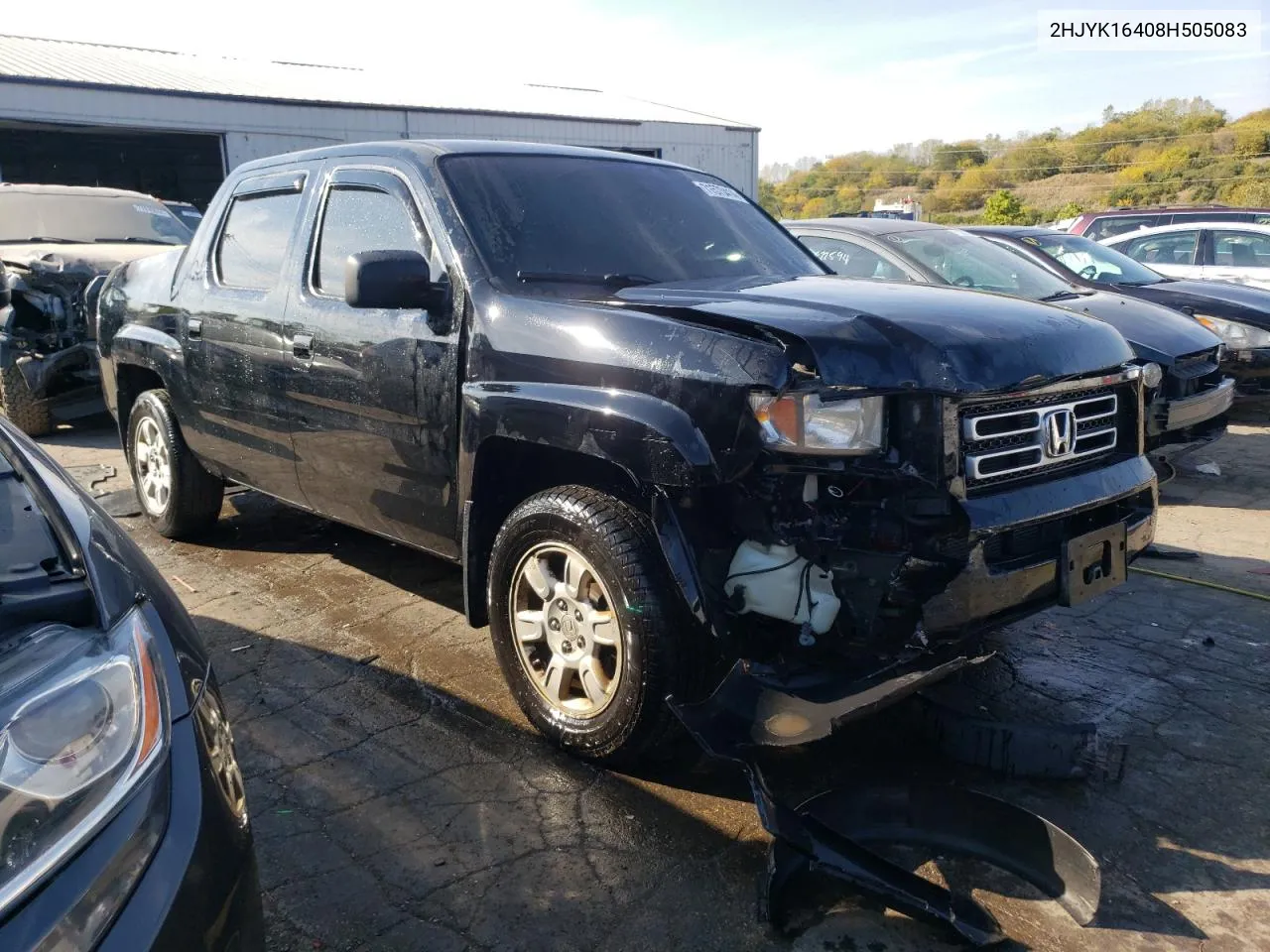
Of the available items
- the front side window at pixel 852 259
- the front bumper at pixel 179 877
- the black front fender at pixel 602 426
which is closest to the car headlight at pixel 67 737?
the front bumper at pixel 179 877

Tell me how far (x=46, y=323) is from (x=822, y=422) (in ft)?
26.6

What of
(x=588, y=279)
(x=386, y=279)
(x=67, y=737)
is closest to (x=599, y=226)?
(x=588, y=279)

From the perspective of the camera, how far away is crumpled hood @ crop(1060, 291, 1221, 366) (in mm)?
6490

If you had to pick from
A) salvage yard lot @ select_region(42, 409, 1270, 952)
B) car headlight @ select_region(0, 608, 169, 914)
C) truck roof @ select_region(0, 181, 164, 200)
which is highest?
truck roof @ select_region(0, 181, 164, 200)

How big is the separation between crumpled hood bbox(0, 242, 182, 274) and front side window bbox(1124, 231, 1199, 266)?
9.94 m

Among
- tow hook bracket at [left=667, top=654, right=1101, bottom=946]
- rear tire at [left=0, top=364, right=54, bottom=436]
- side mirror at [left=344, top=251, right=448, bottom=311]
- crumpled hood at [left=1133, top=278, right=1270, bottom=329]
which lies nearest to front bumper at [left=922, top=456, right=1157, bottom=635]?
tow hook bracket at [left=667, top=654, right=1101, bottom=946]

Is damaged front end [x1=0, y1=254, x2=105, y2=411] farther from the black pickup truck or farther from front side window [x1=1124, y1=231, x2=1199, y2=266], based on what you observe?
front side window [x1=1124, y1=231, x2=1199, y2=266]

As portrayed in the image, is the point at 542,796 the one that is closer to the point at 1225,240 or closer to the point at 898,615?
the point at 898,615

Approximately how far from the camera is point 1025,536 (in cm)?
285

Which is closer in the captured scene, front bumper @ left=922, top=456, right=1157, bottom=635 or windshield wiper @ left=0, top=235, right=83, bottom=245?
front bumper @ left=922, top=456, right=1157, bottom=635

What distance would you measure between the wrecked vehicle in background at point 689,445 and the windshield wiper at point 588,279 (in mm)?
17

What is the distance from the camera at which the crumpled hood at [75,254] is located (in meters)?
8.66

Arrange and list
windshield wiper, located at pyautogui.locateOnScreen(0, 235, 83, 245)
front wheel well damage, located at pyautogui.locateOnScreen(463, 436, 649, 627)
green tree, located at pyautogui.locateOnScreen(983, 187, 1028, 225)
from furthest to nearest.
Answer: green tree, located at pyautogui.locateOnScreen(983, 187, 1028, 225)
windshield wiper, located at pyautogui.locateOnScreen(0, 235, 83, 245)
front wheel well damage, located at pyautogui.locateOnScreen(463, 436, 649, 627)

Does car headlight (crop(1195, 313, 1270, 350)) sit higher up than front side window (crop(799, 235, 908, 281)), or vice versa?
front side window (crop(799, 235, 908, 281))
